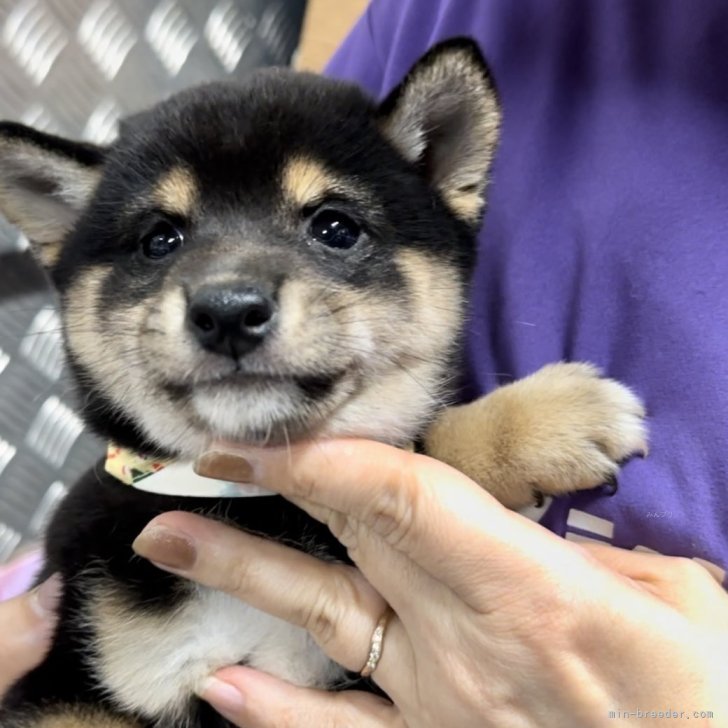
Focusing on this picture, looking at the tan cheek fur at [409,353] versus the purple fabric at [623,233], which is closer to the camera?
the purple fabric at [623,233]

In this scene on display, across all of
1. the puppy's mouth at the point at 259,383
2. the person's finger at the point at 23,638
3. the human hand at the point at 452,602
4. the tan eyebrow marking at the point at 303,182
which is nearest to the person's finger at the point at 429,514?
the human hand at the point at 452,602

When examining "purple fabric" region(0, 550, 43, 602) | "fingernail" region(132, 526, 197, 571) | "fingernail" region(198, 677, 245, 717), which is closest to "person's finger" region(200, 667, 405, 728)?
"fingernail" region(198, 677, 245, 717)

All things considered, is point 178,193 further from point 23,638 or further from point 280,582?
point 23,638

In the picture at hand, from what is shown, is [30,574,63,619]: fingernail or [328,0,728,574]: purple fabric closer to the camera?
[328,0,728,574]: purple fabric

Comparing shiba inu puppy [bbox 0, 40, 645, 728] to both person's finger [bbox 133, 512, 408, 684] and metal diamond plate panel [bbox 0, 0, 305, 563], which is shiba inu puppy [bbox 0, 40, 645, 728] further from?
metal diamond plate panel [bbox 0, 0, 305, 563]

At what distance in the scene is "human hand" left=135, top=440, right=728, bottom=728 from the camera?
108cm

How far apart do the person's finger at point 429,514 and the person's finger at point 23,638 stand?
74 centimetres

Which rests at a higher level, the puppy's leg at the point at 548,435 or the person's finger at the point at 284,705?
the puppy's leg at the point at 548,435

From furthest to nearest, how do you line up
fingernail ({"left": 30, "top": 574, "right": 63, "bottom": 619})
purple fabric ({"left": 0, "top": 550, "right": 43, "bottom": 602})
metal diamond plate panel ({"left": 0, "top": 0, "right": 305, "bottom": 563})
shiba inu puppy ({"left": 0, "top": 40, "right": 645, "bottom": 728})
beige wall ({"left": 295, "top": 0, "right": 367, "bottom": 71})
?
beige wall ({"left": 295, "top": 0, "right": 367, "bottom": 71}), metal diamond plate panel ({"left": 0, "top": 0, "right": 305, "bottom": 563}), purple fabric ({"left": 0, "top": 550, "right": 43, "bottom": 602}), fingernail ({"left": 30, "top": 574, "right": 63, "bottom": 619}), shiba inu puppy ({"left": 0, "top": 40, "right": 645, "bottom": 728})

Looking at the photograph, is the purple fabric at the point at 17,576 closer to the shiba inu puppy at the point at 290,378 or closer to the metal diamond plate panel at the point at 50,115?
the metal diamond plate panel at the point at 50,115

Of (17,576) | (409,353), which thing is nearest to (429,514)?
(409,353)

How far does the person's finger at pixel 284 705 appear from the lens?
1.29 meters

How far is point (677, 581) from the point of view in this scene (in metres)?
1.18

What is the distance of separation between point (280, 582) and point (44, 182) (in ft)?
3.08
